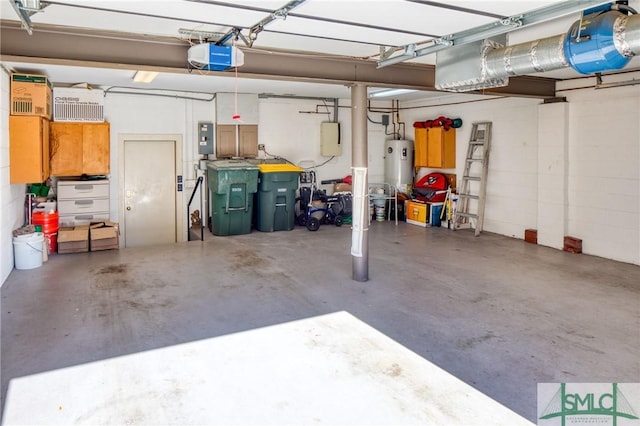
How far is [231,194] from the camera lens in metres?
8.04

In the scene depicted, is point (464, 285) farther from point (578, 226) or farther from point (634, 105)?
point (634, 105)

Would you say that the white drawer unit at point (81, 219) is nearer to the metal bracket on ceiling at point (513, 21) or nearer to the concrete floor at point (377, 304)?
the concrete floor at point (377, 304)

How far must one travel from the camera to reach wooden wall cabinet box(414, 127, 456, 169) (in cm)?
915

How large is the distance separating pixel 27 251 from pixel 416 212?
21.7 feet

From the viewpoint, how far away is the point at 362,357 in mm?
3527

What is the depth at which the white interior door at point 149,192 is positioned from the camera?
325 inches

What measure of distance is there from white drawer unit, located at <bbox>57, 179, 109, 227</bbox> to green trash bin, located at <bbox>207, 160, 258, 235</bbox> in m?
1.69

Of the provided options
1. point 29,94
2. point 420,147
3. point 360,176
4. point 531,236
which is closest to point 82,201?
point 29,94

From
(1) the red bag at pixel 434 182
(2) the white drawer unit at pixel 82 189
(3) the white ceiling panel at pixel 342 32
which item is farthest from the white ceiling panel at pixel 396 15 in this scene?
(1) the red bag at pixel 434 182

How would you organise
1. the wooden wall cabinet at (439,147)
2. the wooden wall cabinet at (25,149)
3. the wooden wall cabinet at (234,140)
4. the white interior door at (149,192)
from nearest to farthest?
the wooden wall cabinet at (25,149)
the white interior door at (149,192)
the wooden wall cabinet at (234,140)
the wooden wall cabinet at (439,147)

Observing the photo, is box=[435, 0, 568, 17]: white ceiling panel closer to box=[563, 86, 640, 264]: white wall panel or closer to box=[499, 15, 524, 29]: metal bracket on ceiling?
box=[499, 15, 524, 29]: metal bracket on ceiling

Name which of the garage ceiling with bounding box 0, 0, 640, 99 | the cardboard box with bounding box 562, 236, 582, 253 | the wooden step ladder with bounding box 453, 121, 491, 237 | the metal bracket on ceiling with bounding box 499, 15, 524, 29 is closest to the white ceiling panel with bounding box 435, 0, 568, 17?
the garage ceiling with bounding box 0, 0, 640, 99

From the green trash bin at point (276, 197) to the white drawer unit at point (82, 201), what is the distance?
2.51 m

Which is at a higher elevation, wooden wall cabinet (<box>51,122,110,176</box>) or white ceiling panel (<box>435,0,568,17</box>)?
white ceiling panel (<box>435,0,568,17</box>)
